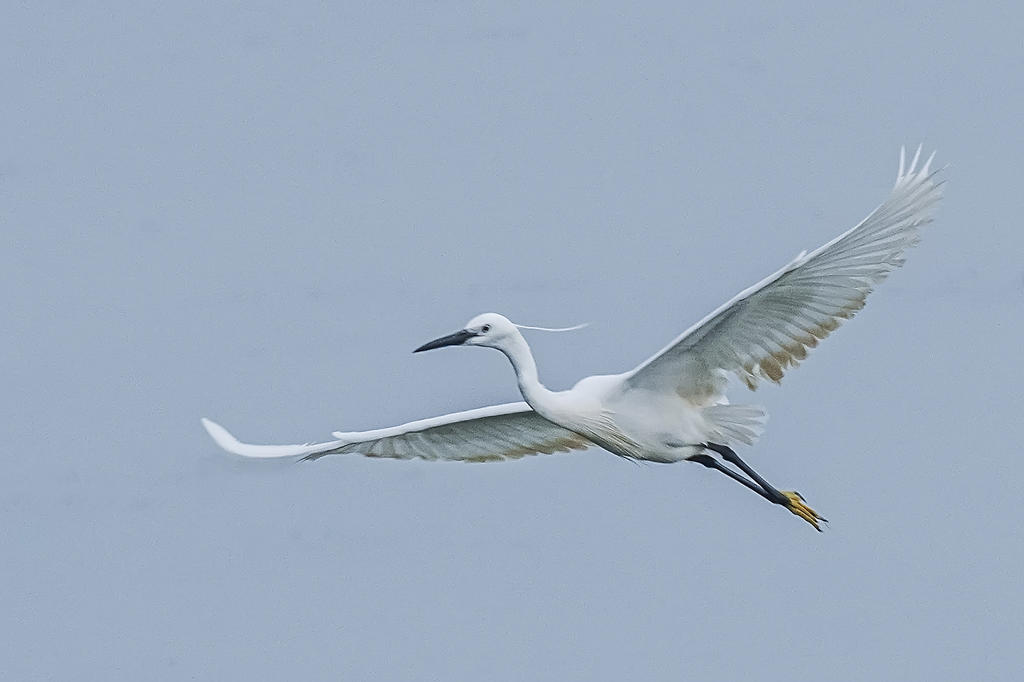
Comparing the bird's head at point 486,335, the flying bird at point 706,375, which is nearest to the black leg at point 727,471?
the flying bird at point 706,375

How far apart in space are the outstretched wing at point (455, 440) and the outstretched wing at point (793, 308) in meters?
1.76

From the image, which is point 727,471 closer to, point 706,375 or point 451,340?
point 706,375

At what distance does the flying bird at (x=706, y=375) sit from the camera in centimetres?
1669

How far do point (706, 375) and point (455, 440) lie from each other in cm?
286

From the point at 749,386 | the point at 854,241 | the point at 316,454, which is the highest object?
the point at 854,241

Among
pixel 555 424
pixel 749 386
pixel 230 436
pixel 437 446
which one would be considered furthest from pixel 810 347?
pixel 230 436

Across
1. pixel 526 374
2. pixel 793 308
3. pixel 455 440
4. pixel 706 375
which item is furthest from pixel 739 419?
pixel 455 440

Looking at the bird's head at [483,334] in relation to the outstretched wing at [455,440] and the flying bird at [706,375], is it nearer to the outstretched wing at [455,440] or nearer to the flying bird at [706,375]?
the flying bird at [706,375]

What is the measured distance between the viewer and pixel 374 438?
1920 cm

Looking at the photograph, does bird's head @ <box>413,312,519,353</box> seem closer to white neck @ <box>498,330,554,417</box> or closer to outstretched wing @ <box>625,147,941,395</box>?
white neck @ <box>498,330,554,417</box>

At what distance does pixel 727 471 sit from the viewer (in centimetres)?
1859

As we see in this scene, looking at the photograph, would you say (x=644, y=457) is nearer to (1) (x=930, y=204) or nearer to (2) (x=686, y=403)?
(2) (x=686, y=403)

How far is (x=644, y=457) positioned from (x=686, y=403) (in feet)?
1.99

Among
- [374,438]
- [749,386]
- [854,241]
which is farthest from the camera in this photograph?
[374,438]
